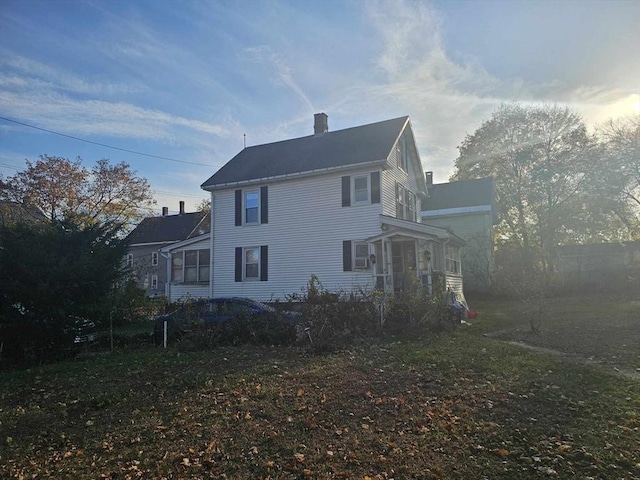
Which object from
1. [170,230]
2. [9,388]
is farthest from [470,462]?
[170,230]

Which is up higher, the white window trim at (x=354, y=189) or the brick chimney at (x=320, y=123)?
the brick chimney at (x=320, y=123)

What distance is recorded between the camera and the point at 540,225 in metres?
34.4

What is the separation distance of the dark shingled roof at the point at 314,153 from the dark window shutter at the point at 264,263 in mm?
3318

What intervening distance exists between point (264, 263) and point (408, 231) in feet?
22.3

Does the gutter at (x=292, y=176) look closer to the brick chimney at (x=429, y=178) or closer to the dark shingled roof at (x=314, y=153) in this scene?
the dark shingled roof at (x=314, y=153)

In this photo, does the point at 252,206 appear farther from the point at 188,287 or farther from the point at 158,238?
the point at 158,238

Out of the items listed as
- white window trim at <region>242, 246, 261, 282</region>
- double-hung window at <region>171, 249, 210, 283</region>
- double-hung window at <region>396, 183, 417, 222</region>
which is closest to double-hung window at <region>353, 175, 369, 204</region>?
double-hung window at <region>396, 183, 417, 222</region>

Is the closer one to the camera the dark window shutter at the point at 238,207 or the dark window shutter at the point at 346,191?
the dark window shutter at the point at 346,191

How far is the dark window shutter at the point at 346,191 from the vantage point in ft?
61.5

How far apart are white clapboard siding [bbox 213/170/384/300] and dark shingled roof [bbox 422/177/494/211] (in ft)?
48.7

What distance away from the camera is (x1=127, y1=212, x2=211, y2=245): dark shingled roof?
135 ft

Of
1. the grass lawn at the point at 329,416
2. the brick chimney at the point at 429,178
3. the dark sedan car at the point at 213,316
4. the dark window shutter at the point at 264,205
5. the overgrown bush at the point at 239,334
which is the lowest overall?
the grass lawn at the point at 329,416

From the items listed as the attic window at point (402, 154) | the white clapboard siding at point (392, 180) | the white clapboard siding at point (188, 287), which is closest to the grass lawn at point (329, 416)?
the white clapboard siding at point (392, 180)

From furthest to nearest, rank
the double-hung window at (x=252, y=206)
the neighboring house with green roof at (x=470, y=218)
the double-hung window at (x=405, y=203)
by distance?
the neighboring house with green roof at (x=470, y=218), the double-hung window at (x=252, y=206), the double-hung window at (x=405, y=203)
